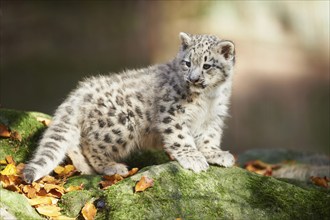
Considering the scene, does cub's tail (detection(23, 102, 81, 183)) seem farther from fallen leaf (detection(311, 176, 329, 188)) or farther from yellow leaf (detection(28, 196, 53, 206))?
fallen leaf (detection(311, 176, 329, 188))

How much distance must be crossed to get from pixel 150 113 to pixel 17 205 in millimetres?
2320

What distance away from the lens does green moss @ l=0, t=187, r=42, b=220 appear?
16.5ft

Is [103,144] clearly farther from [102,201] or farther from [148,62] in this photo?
[148,62]

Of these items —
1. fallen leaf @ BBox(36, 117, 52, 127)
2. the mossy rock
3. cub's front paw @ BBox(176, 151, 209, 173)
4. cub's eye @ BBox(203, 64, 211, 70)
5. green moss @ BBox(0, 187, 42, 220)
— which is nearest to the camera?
green moss @ BBox(0, 187, 42, 220)

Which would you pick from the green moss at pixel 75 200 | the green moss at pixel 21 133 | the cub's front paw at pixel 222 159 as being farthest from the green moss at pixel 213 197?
the green moss at pixel 21 133

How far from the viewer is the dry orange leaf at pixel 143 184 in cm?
555

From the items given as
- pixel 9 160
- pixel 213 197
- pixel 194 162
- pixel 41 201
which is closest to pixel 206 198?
pixel 213 197

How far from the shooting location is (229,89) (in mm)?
7082

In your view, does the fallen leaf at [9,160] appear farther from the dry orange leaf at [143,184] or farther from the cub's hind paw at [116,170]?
the dry orange leaf at [143,184]

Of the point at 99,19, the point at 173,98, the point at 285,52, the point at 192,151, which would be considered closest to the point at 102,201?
the point at 192,151

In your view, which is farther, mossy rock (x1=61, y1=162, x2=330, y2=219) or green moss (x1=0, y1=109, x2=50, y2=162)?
green moss (x1=0, y1=109, x2=50, y2=162)

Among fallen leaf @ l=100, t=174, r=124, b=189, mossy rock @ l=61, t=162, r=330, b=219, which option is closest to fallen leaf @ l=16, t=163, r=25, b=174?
mossy rock @ l=61, t=162, r=330, b=219

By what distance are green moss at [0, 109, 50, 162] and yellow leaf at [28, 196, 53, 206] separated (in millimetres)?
1488

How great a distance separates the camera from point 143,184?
18.3 ft
